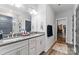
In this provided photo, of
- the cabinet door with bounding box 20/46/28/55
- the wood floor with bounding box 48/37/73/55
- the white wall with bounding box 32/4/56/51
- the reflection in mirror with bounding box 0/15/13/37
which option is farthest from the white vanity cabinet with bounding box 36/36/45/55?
the reflection in mirror with bounding box 0/15/13/37

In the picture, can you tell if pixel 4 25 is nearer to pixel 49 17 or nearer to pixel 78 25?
pixel 49 17

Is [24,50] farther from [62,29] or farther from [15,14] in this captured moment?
[62,29]

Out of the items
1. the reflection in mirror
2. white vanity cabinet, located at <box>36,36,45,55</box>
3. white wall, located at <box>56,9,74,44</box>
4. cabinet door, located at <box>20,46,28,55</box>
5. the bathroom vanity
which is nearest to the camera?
the bathroom vanity

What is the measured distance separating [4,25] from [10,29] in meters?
0.16

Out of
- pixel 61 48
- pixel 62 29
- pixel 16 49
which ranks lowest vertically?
pixel 61 48

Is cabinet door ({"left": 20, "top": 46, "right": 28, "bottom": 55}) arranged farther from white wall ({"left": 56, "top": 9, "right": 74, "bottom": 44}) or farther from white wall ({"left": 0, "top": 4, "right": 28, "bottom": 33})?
white wall ({"left": 56, "top": 9, "right": 74, "bottom": 44})

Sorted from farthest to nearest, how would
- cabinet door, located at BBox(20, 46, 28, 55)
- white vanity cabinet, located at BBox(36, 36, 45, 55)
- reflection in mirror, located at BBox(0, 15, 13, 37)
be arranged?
white vanity cabinet, located at BBox(36, 36, 45, 55) → cabinet door, located at BBox(20, 46, 28, 55) → reflection in mirror, located at BBox(0, 15, 13, 37)

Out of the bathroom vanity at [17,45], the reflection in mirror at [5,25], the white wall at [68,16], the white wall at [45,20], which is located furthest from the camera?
the white wall at [45,20]

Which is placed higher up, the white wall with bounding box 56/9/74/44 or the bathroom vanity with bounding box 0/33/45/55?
the white wall with bounding box 56/9/74/44

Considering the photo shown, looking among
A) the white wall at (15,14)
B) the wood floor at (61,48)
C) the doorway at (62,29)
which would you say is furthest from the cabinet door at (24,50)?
the doorway at (62,29)

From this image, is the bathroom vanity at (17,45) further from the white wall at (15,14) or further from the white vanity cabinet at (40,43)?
the white wall at (15,14)

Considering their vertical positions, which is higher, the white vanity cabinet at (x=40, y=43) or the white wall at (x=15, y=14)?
the white wall at (x=15, y=14)

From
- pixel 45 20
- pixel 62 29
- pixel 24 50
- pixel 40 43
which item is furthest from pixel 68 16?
pixel 24 50

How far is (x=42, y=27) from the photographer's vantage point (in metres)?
2.16
